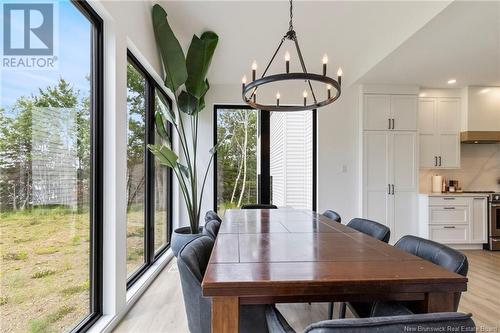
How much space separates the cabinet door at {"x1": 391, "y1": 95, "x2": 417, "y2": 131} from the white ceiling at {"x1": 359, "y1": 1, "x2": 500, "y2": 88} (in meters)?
0.28

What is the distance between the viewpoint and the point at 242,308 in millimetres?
1427

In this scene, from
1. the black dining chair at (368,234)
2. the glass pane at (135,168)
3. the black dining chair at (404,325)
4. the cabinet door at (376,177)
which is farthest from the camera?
the cabinet door at (376,177)

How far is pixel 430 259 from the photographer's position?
1526mm

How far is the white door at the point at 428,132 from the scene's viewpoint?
4.70m

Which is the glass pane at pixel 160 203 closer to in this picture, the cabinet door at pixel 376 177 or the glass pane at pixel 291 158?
the glass pane at pixel 291 158

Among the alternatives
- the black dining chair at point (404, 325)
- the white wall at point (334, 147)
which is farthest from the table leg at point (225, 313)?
the white wall at point (334, 147)

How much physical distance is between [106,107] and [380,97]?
402 centimetres

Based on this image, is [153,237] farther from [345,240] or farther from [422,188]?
[422,188]

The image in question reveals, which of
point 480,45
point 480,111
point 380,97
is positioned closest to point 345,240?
point 480,45

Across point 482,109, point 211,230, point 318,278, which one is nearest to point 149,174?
point 211,230

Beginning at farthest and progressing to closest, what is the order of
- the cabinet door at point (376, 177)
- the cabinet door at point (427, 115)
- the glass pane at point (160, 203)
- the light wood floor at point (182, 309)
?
the cabinet door at point (427, 115) → the cabinet door at point (376, 177) → the glass pane at point (160, 203) → the light wood floor at point (182, 309)

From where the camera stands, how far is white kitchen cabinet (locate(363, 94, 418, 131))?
14.7 feet

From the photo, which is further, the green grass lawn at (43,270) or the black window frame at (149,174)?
the black window frame at (149,174)

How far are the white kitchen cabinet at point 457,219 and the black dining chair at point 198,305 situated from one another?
4.01 m
